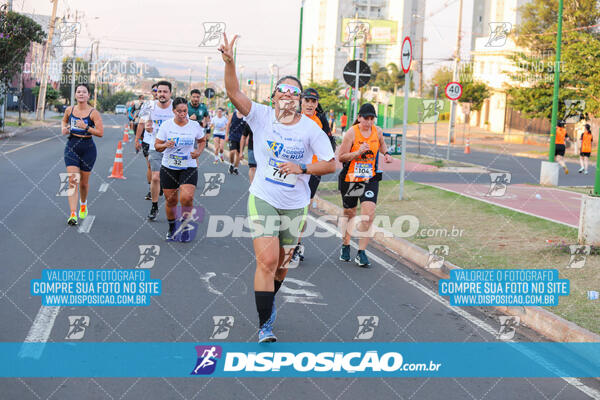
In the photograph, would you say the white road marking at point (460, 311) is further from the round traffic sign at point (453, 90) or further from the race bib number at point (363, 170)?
the round traffic sign at point (453, 90)

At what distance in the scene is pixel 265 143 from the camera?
5953 mm

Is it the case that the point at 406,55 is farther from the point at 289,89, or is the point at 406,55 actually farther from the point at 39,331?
the point at 39,331

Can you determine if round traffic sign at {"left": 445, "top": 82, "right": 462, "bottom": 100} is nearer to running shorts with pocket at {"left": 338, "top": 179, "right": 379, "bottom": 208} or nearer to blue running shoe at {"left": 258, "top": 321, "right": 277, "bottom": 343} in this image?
running shorts with pocket at {"left": 338, "top": 179, "right": 379, "bottom": 208}

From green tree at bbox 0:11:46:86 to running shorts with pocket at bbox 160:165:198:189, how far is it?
83.5 ft

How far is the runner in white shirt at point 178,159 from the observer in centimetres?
1018

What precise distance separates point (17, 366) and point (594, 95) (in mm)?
33493

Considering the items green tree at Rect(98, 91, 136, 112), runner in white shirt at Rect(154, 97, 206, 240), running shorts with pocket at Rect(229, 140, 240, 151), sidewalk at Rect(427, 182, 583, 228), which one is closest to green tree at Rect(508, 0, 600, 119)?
sidewalk at Rect(427, 182, 583, 228)

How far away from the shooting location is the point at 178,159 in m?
10.2

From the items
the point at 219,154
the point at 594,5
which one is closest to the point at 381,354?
the point at 219,154

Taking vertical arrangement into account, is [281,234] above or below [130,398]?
above

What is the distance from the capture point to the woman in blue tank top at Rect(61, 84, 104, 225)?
1084cm

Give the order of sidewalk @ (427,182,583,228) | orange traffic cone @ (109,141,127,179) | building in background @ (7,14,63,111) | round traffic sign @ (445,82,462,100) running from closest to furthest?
sidewalk @ (427,182,583,228), orange traffic cone @ (109,141,127,179), round traffic sign @ (445,82,462,100), building in background @ (7,14,63,111)

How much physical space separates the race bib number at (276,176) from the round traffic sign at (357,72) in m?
9.87

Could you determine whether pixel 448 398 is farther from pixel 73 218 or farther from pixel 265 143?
pixel 73 218
